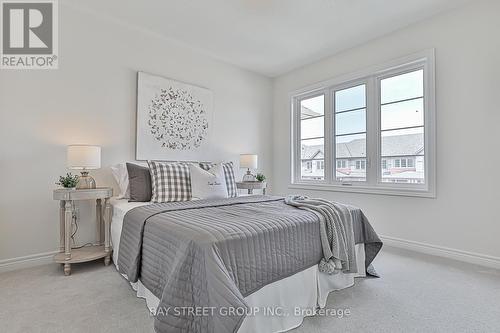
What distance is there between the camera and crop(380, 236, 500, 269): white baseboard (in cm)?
252

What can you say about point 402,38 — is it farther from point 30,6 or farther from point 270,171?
point 30,6

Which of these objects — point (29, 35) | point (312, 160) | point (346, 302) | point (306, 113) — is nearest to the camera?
point (346, 302)

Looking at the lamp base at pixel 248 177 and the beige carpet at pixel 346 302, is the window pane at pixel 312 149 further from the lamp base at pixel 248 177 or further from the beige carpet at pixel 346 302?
the beige carpet at pixel 346 302

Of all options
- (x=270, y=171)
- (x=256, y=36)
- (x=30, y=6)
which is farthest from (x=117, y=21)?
(x=270, y=171)

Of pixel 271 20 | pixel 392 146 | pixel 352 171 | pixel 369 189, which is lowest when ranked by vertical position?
pixel 369 189

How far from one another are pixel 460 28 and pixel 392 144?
4.44ft

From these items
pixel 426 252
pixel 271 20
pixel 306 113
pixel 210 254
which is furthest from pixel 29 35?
pixel 426 252

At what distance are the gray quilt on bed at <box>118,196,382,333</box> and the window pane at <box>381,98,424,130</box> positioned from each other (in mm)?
1653

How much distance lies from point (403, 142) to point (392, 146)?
13 cm

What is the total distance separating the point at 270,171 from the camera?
15.6ft

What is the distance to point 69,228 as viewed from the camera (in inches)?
92.0

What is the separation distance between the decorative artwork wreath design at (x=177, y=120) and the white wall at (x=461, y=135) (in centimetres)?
256

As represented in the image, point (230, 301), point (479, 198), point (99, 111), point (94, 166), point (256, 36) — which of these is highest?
point (256, 36)

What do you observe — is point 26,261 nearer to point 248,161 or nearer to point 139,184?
point 139,184
